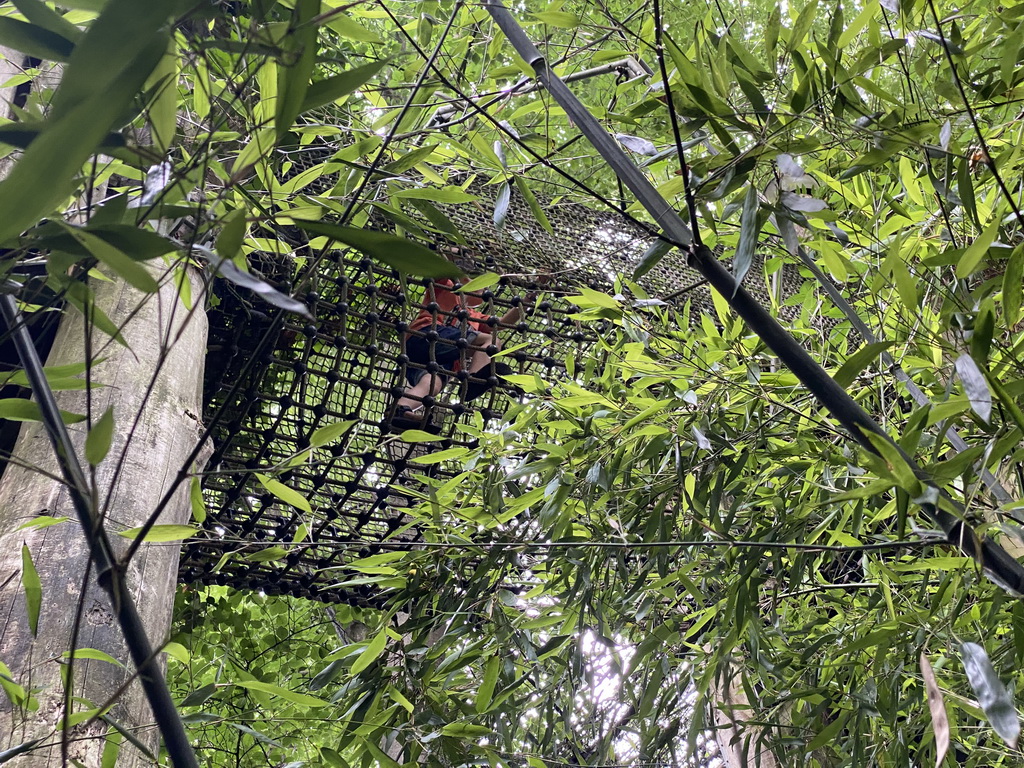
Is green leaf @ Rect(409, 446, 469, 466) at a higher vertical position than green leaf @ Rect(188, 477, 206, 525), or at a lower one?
higher

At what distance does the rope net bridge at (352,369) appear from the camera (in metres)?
1.19

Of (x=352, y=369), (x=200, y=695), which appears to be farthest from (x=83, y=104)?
(x=352, y=369)

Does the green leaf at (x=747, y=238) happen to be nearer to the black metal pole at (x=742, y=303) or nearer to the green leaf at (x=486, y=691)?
the black metal pole at (x=742, y=303)

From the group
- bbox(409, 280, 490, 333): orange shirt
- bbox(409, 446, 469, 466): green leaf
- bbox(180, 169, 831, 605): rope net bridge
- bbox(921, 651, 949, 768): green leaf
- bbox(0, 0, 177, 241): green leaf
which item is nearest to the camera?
bbox(0, 0, 177, 241): green leaf

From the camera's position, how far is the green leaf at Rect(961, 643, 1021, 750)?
450 mm

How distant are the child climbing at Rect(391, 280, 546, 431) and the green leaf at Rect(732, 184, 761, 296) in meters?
0.48

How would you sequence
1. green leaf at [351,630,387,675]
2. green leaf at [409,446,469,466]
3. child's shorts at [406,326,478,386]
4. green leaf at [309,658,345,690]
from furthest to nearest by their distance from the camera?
child's shorts at [406,326,478,386] → green leaf at [409,446,469,466] → green leaf at [309,658,345,690] → green leaf at [351,630,387,675]

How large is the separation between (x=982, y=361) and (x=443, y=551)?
0.68 meters

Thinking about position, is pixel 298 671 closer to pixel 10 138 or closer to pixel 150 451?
pixel 150 451

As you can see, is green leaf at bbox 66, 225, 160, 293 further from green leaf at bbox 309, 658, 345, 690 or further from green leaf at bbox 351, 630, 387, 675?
green leaf at bbox 309, 658, 345, 690

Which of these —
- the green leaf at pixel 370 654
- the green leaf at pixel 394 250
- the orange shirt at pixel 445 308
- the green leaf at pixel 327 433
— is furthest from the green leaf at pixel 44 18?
the orange shirt at pixel 445 308

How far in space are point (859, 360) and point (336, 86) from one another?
0.37 m

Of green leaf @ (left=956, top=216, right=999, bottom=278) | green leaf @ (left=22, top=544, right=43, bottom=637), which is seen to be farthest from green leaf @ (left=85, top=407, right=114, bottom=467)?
green leaf @ (left=956, top=216, right=999, bottom=278)

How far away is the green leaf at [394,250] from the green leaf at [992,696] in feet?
1.27
